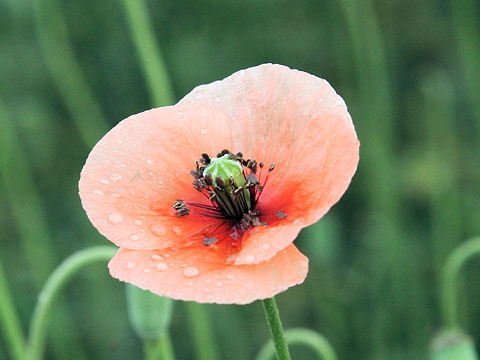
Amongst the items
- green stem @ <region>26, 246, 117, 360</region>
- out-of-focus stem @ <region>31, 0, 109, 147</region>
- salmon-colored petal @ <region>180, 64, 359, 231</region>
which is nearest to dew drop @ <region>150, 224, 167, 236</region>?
salmon-colored petal @ <region>180, 64, 359, 231</region>

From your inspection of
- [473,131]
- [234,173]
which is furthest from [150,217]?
[473,131]

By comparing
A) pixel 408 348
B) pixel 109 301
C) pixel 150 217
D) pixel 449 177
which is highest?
pixel 150 217

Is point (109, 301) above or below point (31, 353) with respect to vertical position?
below

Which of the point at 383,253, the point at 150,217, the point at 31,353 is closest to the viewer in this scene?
the point at 150,217

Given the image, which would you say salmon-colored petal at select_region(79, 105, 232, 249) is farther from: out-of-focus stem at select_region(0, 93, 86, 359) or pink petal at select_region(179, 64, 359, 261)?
out-of-focus stem at select_region(0, 93, 86, 359)

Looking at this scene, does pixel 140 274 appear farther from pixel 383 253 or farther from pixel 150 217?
pixel 383 253

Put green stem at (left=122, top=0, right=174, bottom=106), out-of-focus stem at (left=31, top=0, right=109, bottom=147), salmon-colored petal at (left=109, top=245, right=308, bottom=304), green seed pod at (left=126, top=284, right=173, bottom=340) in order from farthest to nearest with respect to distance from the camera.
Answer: out-of-focus stem at (left=31, top=0, right=109, bottom=147) → green stem at (left=122, top=0, right=174, bottom=106) → green seed pod at (left=126, top=284, right=173, bottom=340) → salmon-colored petal at (left=109, top=245, right=308, bottom=304)

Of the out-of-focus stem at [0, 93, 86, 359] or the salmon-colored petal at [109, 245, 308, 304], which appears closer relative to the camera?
the salmon-colored petal at [109, 245, 308, 304]
